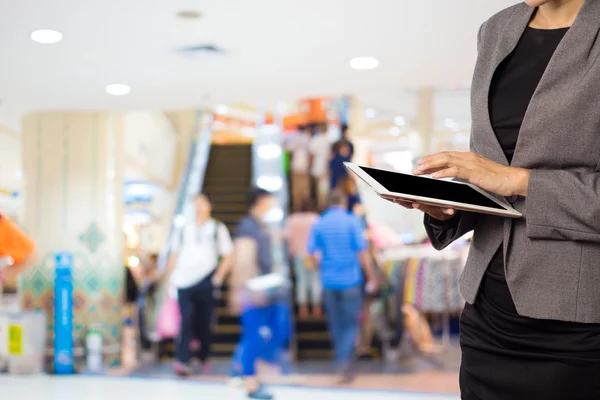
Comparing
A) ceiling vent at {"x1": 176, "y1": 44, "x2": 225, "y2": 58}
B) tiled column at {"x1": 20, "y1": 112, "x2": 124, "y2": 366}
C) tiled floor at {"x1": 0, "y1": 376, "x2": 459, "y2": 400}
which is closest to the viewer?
ceiling vent at {"x1": 176, "y1": 44, "x2": 225, "y2": 58}

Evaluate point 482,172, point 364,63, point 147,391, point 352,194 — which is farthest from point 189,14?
point 482,172

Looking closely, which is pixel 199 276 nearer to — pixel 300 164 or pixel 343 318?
pixel 343 318

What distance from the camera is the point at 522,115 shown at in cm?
118

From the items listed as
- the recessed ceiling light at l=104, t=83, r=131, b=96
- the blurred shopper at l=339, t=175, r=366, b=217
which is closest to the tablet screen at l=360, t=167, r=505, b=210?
the recessed ceiling light at l=104, t=83, r=131, b=96

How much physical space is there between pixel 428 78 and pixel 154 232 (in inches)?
222

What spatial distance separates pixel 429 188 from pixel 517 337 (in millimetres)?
264

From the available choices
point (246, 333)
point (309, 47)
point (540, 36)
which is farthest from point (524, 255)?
point (246, 333)

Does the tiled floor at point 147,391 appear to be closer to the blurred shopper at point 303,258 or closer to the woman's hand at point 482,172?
the blurred shopper at point 303,258

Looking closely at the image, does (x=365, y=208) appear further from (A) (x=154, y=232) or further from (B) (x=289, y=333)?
(A) (x=154, y=232)

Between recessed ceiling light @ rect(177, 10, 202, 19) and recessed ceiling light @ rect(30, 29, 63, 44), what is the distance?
96cm

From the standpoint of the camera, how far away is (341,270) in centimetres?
696

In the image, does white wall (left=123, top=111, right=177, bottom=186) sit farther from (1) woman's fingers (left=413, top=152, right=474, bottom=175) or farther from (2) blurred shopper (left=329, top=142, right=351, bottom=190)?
(1) woman's fingers (left=413, top=152, right=474, bottom=175)

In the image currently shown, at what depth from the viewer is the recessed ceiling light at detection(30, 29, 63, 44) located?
5215 millimetres

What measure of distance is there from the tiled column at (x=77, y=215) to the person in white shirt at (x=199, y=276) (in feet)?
3.31
